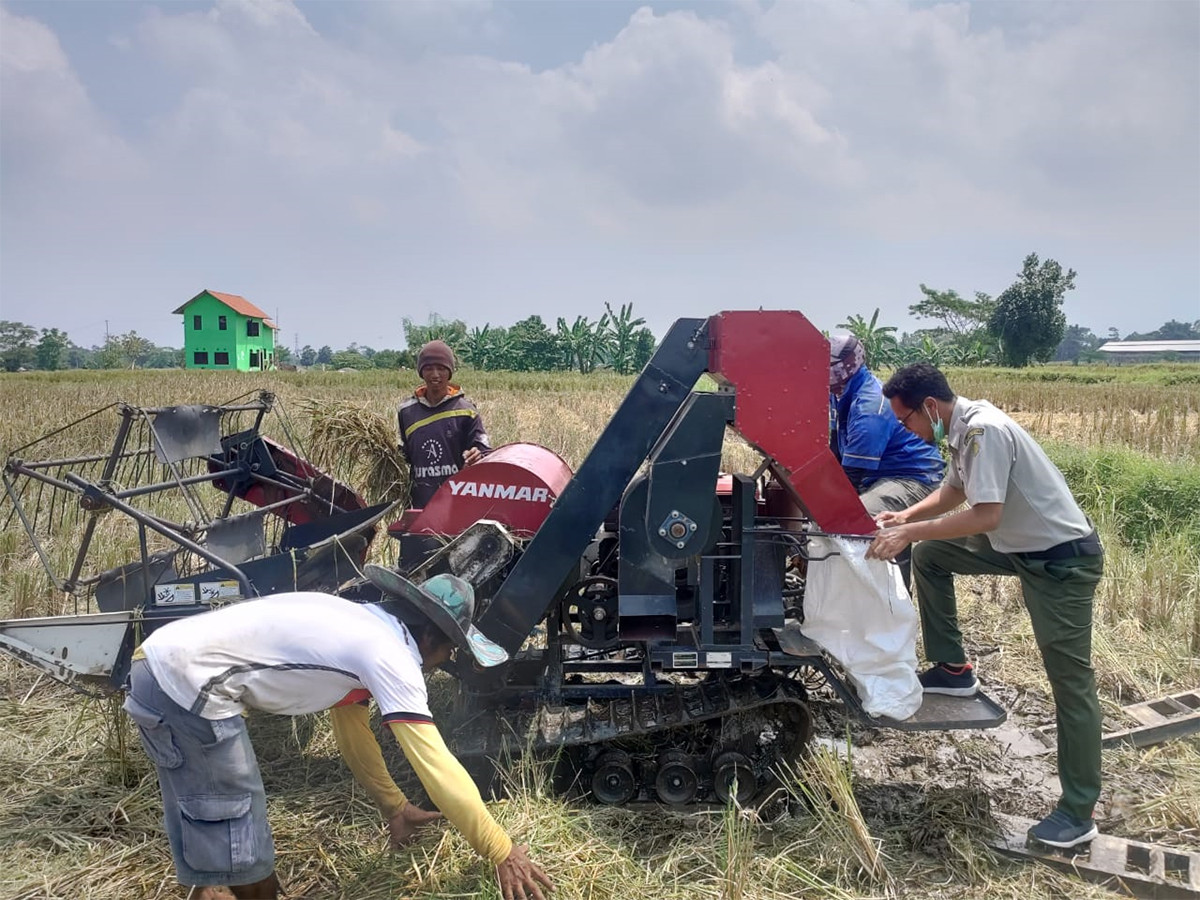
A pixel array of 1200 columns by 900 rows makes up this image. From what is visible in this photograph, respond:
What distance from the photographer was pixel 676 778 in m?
3.79

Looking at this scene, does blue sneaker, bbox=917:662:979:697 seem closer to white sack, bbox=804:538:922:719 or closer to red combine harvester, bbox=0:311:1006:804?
red combine harvester, bbox=0:311:1006:804

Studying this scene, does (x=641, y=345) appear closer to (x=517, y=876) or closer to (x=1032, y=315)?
(x=1032, y=315)

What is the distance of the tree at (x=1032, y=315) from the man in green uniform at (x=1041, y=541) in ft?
155

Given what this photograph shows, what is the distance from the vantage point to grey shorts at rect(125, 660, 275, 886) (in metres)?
2.63

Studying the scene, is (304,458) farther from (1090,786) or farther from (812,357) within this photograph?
(1090,786)

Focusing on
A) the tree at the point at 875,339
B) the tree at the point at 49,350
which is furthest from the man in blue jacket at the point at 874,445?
the tree at the point at 49,350

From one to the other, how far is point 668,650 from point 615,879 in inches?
38.6

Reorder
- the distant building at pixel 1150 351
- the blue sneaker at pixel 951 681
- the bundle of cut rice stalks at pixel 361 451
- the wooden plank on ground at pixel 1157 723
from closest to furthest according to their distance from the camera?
the blue sneaker at pixel 951 681
the wooden plank on ground at pixel 1157 723
the bundle of cut rice stalks at pixel 361 451
the distant building at pixel 1150 351

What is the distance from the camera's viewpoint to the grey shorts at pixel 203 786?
2.63 meters

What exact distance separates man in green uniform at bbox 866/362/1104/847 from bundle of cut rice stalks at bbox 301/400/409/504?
340cm

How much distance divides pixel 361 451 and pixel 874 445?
11.2 ft

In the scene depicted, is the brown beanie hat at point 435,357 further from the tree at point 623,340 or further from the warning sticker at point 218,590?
the tree at point 623,340

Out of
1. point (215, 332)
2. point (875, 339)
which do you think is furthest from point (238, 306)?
point (875, 339)

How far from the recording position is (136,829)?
11.5 feet
